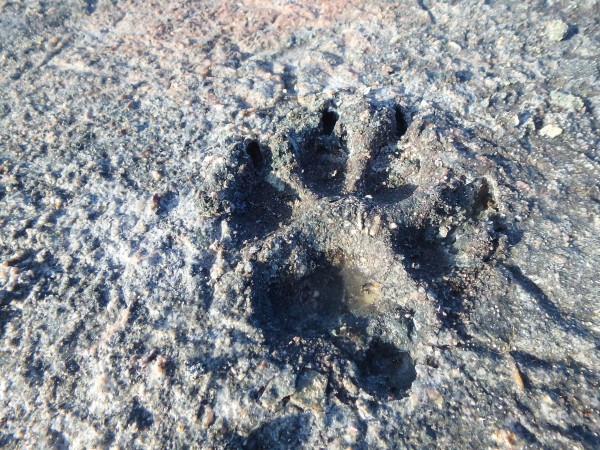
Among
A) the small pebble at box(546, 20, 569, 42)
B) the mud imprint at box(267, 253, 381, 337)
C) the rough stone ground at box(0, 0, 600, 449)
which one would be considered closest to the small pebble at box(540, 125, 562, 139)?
the rough stone ground at box(0, 0, 600, 449)

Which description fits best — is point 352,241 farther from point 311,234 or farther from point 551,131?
point 551,131

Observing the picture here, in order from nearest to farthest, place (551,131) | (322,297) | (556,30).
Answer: (322,297) → (551,131) → (556,30)

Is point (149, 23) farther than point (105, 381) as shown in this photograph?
Yes

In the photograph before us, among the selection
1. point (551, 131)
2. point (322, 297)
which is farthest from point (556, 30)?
point (322, 297)

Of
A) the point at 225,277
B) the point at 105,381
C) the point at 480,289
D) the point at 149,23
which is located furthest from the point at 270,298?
the point at 149,23

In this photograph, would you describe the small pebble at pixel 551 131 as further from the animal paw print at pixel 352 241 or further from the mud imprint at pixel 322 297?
the mud imprint at pixel 322 297

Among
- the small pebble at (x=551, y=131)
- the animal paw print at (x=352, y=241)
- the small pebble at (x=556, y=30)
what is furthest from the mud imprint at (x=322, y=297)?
the small pebble at (x=556, y=30)

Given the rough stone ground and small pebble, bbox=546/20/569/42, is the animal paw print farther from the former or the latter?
small pebble, bbox=546/20/569/42

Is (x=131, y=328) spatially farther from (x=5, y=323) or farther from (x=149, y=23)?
(x=149, y=23)
